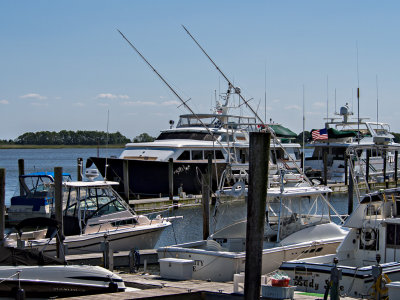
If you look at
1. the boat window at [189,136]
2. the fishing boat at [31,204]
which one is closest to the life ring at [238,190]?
the fishing boat at [31,204]

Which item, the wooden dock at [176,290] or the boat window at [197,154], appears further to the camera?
the boat window at [197,154]

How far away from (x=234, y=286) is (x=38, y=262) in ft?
14.1

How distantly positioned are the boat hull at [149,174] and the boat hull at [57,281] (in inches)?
903

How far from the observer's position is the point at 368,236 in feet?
55.2

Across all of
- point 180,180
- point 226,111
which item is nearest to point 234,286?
point 180,180

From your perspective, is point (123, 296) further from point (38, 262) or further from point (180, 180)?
point (180, 180)

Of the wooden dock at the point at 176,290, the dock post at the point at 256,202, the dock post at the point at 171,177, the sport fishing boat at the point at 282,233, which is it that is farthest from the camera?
the dock post at the point at 171,177

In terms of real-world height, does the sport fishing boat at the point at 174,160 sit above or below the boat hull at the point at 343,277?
above

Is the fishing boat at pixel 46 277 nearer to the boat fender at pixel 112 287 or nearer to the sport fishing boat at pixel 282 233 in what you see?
the boat fender at pixel 112 287

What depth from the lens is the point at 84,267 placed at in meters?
→ 15.3

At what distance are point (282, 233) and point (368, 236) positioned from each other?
2.58 m

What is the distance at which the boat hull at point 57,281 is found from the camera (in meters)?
14.5

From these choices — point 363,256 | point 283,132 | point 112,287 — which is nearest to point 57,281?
point 112,287

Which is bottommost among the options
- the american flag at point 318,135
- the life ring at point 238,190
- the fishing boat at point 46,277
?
the fishing boat at point 46,277
